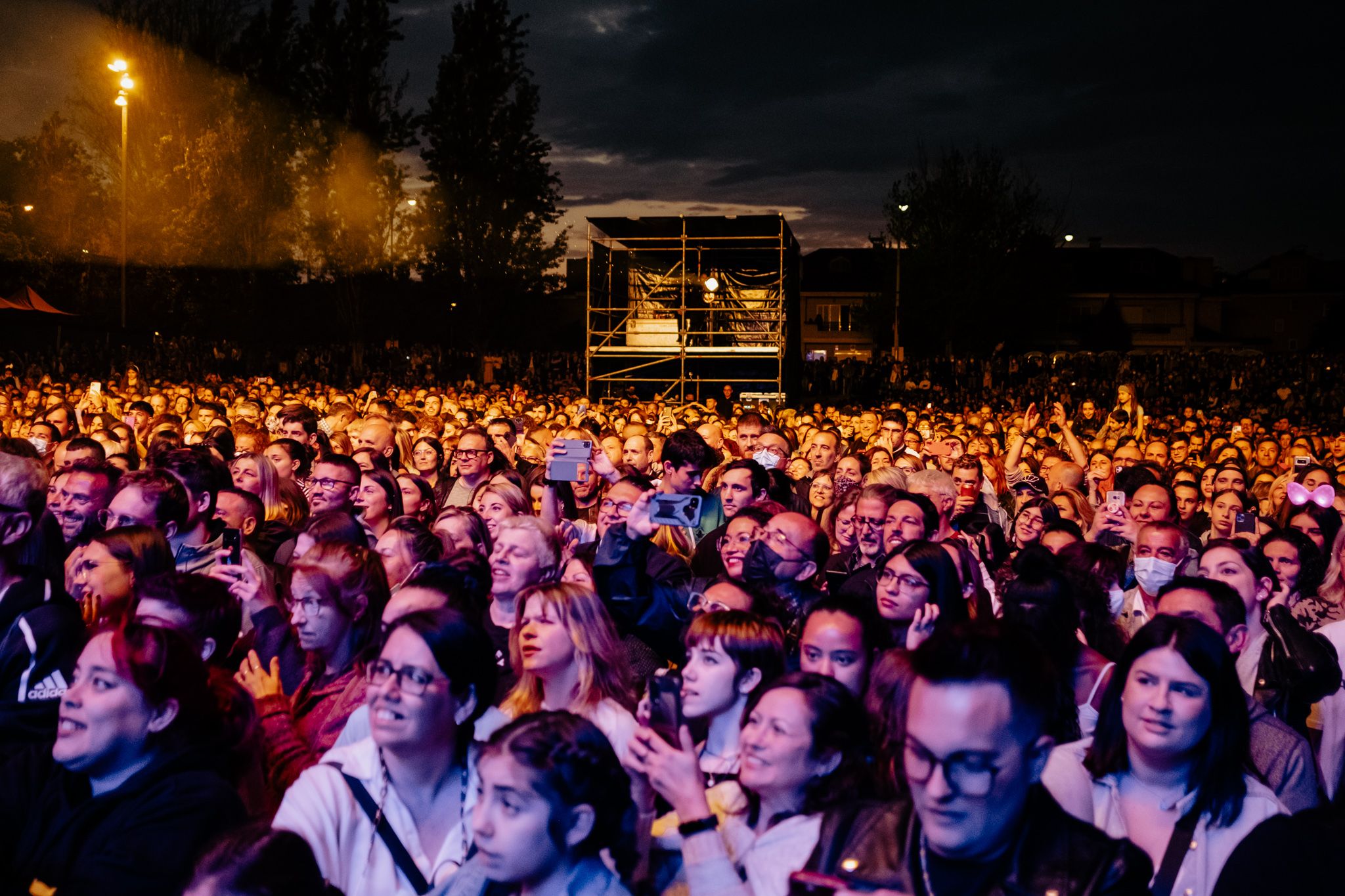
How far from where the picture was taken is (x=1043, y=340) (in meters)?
55.5

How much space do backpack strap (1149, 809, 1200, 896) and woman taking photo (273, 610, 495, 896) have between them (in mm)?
1671

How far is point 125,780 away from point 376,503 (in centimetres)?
342

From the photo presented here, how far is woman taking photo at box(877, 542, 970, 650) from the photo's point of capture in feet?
13.7

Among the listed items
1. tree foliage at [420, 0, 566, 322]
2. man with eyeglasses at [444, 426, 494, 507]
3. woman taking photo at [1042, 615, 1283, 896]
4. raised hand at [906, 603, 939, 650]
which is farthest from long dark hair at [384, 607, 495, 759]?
tree foliage at [420, 0, 566, 322]

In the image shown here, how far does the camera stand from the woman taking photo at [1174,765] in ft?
8.86

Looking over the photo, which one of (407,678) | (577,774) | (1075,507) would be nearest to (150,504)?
(407,678)

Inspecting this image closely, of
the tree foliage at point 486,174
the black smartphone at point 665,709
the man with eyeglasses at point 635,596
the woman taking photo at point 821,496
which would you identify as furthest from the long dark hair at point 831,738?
the tree foliage at point 486,174

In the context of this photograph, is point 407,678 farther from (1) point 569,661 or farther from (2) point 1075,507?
(2) point 1075,507

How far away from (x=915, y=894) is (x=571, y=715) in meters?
0.84

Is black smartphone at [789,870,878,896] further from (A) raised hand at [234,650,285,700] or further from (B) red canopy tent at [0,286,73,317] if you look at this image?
(B) red canopy tent at [0,286,73,317]

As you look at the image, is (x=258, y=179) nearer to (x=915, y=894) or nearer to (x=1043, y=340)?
(x=915, y=894)

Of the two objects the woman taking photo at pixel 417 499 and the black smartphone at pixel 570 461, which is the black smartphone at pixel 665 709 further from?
the woman taking photo at pixel 417 499

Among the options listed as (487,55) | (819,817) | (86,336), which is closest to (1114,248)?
(487,55)

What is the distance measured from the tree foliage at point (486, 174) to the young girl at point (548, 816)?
1314 inches
